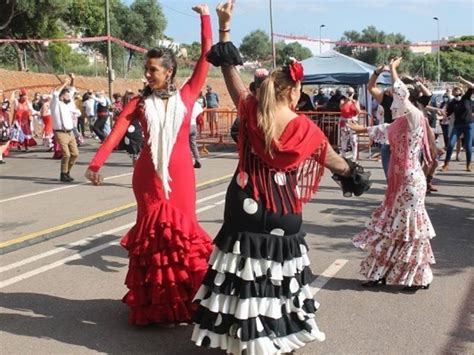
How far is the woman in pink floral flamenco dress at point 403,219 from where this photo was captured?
556 cm

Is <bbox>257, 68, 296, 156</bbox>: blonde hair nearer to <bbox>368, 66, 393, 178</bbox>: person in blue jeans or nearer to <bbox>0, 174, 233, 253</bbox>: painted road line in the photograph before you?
<bbox>368, 66, 393, 178</bbox>: person in blue jeans

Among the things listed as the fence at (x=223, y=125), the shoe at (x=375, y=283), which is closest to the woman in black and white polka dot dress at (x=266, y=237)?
the shoe at (x=375, y=283)

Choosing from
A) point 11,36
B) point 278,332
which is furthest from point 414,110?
point 11,36

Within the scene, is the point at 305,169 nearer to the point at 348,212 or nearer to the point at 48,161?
the point at 348,212

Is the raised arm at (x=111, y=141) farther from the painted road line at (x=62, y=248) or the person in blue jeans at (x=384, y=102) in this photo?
the person in blue jeans at (x=384, y=102)

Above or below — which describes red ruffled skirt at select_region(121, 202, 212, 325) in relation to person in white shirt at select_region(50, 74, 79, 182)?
below

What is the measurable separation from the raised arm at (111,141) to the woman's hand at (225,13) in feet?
3.35

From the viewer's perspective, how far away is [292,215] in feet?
12.6

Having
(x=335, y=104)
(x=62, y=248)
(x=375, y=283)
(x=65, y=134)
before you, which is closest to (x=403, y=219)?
(x=375, y=283)

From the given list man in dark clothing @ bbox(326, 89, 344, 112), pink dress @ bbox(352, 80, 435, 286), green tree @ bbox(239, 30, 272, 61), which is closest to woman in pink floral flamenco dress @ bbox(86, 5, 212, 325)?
pink dress @ bbox(352, 80, 435, 286)

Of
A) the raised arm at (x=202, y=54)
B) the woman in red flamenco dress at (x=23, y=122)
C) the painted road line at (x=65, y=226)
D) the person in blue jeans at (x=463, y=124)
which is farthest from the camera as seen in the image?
the woman in red flamenco dress at (x=23, y=122)

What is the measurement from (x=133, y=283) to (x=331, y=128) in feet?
45.5

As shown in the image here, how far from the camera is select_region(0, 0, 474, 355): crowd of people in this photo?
12.2 feet

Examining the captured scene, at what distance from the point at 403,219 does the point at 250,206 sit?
7.57 feet
